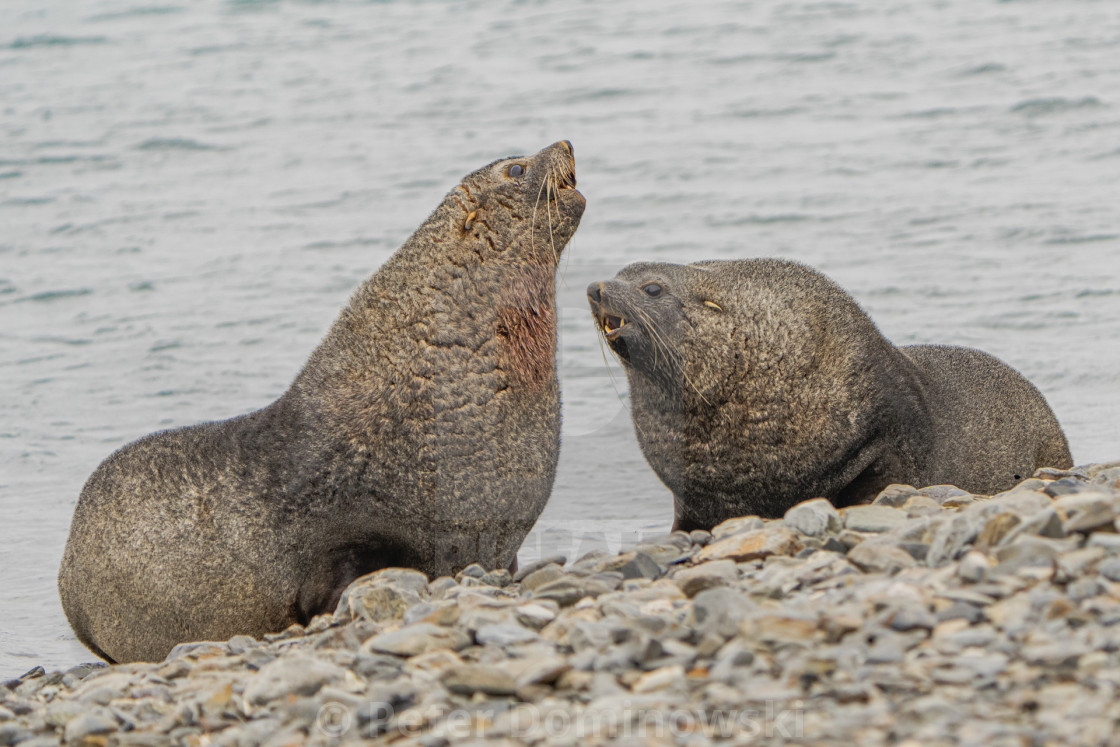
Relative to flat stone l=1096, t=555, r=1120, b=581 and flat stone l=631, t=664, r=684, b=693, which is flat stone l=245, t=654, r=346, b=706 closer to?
flat stone l=631, t=664, r=684, b=693

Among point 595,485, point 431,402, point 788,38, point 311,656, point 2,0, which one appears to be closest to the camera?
point 311,656

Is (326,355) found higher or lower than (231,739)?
higher

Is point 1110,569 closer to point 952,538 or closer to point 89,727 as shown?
point 952,538

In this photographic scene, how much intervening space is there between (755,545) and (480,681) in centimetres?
165

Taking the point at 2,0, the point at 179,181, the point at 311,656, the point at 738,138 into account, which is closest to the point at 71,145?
the point at 179,181

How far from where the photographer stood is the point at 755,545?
5656 mm

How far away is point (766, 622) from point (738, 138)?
19.0 metres

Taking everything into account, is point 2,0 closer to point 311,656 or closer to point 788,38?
point 788,38

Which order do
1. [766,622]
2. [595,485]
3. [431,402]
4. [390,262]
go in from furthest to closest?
1. [595,485]
2. [390,262]
3. [431,402]
4. [766,622]

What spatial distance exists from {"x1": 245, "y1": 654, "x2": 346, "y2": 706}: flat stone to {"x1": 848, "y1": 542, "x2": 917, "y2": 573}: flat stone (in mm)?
1882

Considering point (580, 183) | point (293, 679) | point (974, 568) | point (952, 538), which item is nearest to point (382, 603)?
point (293, 679)

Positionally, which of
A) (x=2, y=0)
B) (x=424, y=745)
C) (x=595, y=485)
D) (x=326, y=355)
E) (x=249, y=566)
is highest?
(x=2, y=0)

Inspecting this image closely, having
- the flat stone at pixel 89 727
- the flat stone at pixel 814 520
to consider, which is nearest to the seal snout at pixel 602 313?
the flat stone at pixel 814 520

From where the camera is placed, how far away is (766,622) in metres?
4.36
